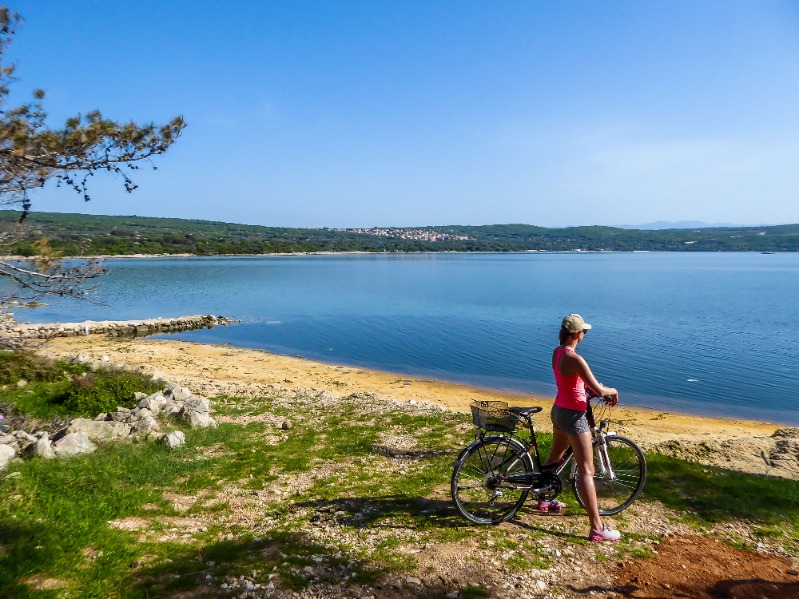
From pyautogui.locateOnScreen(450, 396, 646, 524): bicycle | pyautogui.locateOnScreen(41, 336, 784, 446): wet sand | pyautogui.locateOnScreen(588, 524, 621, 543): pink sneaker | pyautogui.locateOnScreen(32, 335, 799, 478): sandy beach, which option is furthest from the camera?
pyautogui.locateOnScreen(41, 336, 784, 446): wet sand

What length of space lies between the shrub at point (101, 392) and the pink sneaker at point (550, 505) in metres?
9.53

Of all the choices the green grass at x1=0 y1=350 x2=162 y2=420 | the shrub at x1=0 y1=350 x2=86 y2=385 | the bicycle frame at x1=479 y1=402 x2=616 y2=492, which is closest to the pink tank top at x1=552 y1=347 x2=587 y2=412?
the bicycle frame at x1=479 y1=402 x2=616 y2=492

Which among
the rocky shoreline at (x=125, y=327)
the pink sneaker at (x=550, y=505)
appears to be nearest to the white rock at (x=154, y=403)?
the pink sneaker at (x=550, y=505)

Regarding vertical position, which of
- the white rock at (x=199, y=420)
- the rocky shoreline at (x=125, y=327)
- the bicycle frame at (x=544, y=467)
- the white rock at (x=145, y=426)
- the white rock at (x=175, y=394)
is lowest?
the rocky shoreline at (x=125, y=327)

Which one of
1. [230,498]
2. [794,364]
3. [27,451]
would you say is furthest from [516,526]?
[794,364]

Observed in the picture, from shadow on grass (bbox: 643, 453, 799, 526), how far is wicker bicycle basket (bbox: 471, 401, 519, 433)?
2.76 metres

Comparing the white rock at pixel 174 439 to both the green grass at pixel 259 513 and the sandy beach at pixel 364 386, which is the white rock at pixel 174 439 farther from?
the sandy beach at pixel 364 386

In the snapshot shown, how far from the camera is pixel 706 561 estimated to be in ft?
18.6

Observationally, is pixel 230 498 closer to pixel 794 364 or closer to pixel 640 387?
pixel 640 387

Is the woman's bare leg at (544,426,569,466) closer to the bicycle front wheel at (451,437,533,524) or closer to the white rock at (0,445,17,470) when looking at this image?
the bicycle front wheel at (451,437,533,524)

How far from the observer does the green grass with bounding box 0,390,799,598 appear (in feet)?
17.1

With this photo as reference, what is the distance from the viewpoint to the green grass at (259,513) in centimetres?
521

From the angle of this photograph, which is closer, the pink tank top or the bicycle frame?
the pink tank top

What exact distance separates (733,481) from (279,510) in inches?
275
